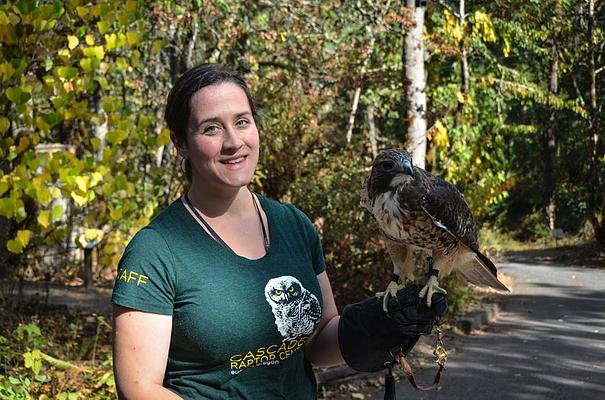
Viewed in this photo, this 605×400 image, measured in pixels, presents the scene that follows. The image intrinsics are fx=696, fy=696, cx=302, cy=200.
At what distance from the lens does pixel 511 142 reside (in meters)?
27.0

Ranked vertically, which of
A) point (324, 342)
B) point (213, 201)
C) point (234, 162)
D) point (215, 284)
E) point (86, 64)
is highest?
point (86, 64)

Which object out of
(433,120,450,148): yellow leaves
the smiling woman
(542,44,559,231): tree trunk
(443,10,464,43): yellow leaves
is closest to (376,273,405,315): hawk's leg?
the smiling woman

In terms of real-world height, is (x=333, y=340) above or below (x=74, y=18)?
below

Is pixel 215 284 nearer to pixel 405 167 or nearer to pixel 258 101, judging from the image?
pixel 405 167

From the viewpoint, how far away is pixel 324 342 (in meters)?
2.38

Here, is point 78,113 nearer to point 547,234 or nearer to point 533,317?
point 533,317

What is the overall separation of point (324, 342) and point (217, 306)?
21.3 inches

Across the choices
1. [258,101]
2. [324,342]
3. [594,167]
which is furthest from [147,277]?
[594,167]

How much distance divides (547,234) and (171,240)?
23.5 meters

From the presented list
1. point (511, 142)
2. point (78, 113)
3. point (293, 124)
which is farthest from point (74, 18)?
point (511, 142)

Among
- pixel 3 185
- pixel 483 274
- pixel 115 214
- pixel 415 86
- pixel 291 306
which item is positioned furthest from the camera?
pixel 415 86

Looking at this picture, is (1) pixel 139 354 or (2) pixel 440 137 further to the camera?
(2) pixel 440 137

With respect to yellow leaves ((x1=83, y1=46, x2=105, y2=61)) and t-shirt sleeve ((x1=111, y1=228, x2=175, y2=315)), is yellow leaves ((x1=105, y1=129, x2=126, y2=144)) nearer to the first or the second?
yellow leaves ((x1=83, y1=46, x2=105, y2=61))

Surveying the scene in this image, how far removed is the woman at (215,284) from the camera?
1.91 m
